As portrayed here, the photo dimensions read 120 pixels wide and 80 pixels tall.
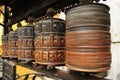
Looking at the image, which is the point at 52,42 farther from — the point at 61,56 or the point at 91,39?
the point at 91,39

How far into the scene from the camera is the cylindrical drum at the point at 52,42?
155 centimetres

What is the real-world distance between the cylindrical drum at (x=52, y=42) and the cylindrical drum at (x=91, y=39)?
347 millimetres

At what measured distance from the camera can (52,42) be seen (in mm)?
1558

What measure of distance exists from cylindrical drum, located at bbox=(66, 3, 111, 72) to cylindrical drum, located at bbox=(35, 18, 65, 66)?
0.35 m

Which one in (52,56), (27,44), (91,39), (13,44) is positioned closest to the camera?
(91,39)

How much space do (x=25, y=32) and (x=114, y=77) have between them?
1317 mm

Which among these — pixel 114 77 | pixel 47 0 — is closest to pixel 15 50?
pixel 47 0

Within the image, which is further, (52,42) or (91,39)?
(52,42)

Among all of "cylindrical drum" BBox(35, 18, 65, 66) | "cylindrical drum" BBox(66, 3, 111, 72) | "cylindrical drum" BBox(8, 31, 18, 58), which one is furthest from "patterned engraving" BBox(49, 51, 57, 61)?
"cylindrical drum" BBox(8, 31, 18, 58)

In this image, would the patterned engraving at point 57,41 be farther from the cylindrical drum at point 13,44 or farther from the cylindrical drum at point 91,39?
the cylindrical drum at point 13,44

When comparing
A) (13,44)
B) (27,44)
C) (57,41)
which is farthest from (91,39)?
(13,44)

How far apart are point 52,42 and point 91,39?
0.48 metres

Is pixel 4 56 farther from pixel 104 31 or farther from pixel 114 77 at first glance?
pixel 104 31

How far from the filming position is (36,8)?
2.19 meters
